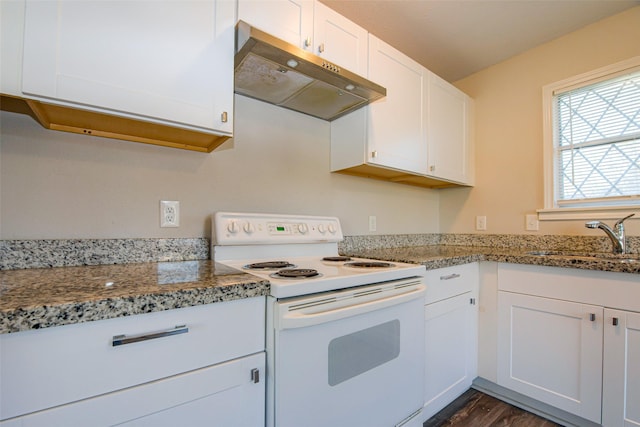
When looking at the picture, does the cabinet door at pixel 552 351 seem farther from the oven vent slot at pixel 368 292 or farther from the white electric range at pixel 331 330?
the oven vent slot at pixel 368 292

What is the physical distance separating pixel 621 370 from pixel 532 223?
3.33 feet

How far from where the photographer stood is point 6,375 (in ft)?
1.89

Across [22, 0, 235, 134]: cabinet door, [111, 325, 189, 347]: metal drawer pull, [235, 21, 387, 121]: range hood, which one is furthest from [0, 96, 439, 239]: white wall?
[111, 325, 189, 347]: metal drawer pull

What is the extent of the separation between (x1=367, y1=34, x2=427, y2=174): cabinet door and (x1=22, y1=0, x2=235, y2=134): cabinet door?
2.79 feet

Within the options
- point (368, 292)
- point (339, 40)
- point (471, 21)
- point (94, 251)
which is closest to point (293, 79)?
point (339, 40)

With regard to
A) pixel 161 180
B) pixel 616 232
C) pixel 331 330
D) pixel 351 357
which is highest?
pixel 161 180

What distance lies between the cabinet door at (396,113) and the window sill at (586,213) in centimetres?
92

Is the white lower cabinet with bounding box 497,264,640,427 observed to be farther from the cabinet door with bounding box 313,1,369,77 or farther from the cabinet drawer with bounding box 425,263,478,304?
the cabinet door with bounding box 313,1,369,77

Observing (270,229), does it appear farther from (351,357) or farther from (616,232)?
(616,232)

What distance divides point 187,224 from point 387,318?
3.22ft

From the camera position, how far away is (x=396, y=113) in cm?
181

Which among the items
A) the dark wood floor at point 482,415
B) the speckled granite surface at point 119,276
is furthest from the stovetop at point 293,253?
the dark wood floor at point 482,415

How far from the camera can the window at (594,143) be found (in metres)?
1.77

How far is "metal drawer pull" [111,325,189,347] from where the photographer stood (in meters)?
0.67
